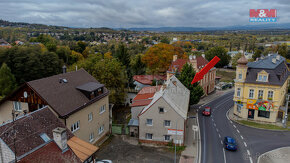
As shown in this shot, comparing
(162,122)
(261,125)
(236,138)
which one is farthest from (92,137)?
(261,125)

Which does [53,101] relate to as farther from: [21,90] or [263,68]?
[263,68]

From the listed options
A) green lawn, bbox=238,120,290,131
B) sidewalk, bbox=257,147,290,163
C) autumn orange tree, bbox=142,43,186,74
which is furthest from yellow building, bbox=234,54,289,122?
autumn orange tree, bbox=142,43,186,74

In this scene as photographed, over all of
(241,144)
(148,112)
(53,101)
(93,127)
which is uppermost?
(53,101)

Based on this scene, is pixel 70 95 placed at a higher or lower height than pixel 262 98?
higher

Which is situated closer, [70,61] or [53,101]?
[53,101]

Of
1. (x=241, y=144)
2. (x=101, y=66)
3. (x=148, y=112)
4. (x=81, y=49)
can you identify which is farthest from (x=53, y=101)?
(x=81, y=49)

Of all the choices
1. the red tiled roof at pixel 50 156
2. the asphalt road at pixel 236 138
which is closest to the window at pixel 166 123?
the asphalt road at pixel 236 138

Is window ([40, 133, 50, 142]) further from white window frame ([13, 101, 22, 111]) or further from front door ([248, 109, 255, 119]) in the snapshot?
front door ([248, 109, 255, 119])
